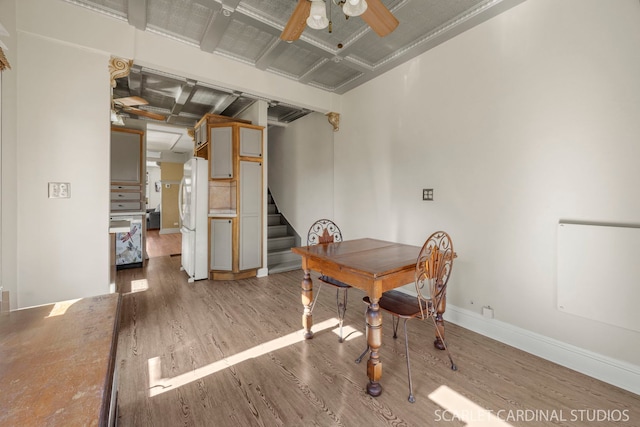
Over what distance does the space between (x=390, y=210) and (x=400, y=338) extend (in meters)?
1.56

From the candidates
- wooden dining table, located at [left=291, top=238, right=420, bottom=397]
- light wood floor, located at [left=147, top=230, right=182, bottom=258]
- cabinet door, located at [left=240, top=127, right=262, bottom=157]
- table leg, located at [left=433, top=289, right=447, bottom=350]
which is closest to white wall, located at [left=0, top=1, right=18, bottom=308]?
wooden dining table, located at [left=291, top=238, right=420, bottom=397]

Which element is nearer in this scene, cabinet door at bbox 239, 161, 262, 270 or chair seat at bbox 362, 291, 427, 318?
chair seat at bbox 362, 291, 427, 318

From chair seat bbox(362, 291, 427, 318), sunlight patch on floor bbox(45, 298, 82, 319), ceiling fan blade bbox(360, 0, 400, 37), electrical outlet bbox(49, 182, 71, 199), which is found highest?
ceiling fan blade bbox(360, 0, 400, 37)

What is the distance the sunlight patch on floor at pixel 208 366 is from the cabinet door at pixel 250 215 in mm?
1884

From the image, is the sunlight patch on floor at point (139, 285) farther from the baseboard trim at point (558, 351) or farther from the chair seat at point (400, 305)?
the baseboard trim at point (558, 351)

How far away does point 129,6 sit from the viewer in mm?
2396

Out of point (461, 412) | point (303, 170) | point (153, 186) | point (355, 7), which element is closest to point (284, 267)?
point (303, 170)

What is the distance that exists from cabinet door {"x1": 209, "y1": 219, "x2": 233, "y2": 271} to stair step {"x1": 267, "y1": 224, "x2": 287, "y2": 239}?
4.73 ft

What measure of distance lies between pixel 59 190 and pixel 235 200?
2069 mm

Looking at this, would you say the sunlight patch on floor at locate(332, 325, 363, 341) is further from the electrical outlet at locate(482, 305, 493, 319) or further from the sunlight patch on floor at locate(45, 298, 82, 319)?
the sunlight patch on floor at locate(45, 298, 82, 319)

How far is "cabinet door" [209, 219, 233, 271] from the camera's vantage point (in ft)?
13.3

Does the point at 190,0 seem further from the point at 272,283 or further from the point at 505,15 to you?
the point at 272,283

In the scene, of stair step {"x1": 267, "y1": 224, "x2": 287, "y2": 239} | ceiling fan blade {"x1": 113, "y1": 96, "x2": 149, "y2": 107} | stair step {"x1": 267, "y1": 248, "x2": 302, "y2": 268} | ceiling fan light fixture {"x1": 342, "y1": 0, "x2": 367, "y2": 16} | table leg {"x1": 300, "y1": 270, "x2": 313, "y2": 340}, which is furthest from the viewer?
stair step {"x1": 267, "y1": 224, "x2": 287, "y2": 239}

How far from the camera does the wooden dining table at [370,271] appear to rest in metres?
1.75
